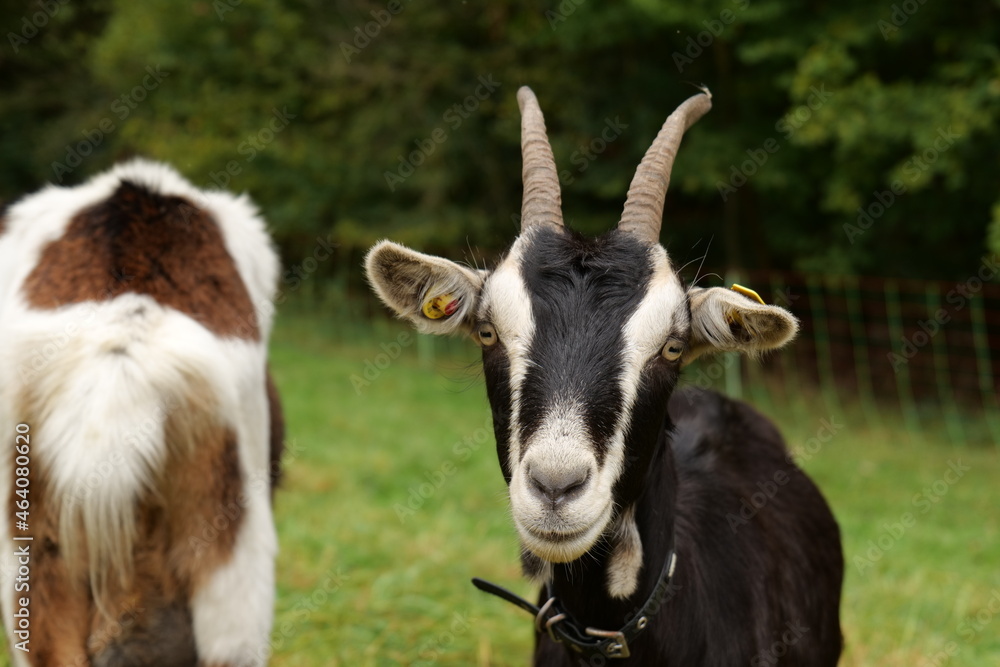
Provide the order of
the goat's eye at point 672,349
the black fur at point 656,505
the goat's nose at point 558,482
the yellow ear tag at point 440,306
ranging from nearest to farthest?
1. the goat's nose at point 558,482
2. the black fur at point 656,505
3. the goat's eye at point 672,349
4. the yellow ear tag at point 440,306

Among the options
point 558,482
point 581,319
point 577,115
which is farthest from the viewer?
point 577,115

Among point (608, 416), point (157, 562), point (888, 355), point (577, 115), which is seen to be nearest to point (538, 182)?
point (608, 416)

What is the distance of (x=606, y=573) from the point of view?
9.25ft

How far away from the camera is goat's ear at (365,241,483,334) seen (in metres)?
2.90

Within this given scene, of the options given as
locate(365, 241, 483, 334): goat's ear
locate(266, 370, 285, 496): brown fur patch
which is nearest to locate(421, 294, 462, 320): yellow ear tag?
locate(365, 241, 483, 334): goat's ear

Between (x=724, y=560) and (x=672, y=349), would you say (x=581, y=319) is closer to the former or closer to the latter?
(x=672, y=349)

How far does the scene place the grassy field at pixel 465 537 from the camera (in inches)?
195

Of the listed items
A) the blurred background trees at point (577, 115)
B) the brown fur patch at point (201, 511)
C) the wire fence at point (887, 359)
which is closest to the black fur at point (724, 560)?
the brown fur patch at point (201, 511)

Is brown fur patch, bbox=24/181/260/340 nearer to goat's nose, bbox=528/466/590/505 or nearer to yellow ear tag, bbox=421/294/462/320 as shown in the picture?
yellow ear tag, bbox=421/294/462/320

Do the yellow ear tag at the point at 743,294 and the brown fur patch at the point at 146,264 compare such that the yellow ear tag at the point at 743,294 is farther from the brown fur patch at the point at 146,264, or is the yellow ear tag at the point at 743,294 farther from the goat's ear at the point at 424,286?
the brown fur patch at the point at 146,264

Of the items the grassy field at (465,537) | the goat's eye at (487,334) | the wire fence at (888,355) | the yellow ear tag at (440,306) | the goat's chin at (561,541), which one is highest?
the goat's eye at (487,334)

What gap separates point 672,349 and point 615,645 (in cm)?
83

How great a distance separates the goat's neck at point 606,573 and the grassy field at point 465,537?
1.27ft

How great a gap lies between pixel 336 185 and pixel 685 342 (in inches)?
602
